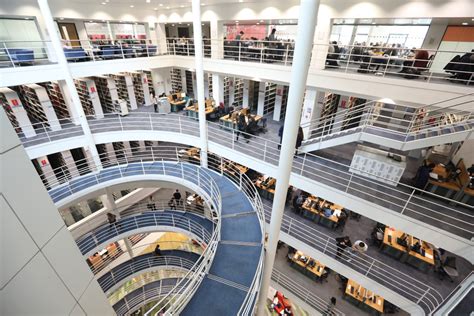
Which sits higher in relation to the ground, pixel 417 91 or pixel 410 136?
pixel 417 91

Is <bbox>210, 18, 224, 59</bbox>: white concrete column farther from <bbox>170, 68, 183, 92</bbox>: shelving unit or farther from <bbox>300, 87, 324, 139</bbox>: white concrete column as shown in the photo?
<bbox>170, 68, 183, 92</bbox>: shelving unit

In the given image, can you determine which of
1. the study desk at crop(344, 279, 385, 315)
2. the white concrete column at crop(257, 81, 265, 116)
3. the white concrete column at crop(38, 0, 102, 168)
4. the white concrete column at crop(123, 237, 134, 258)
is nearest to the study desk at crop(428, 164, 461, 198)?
the study desk at crop(344, 279, 385, 315)

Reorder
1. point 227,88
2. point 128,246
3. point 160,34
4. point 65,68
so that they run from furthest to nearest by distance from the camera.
Result: point 160,34 → point 227,88 → point 128,246 → point 65,68

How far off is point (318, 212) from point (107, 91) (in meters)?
10.0

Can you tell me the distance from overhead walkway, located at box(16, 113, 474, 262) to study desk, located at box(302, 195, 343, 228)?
53.8 inches

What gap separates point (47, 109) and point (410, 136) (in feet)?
36.9

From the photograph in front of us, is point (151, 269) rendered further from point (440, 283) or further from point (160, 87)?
point (440, 283)

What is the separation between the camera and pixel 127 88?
999 cm

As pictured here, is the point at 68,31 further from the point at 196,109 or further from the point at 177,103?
the point at 196,109

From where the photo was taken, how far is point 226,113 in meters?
9.36

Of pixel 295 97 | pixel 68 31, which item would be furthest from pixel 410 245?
pixel 68 31

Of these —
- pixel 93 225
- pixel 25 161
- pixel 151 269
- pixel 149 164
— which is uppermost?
pixel 25 161

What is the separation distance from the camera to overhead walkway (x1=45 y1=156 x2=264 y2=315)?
11.3 ft

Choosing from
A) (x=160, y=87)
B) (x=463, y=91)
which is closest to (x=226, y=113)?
(x=160, y=87)
